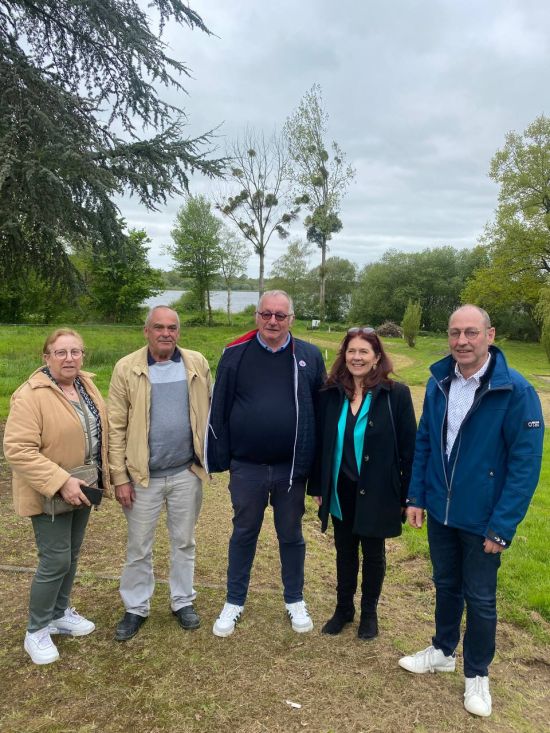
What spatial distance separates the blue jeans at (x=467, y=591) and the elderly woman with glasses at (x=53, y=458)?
189 cm

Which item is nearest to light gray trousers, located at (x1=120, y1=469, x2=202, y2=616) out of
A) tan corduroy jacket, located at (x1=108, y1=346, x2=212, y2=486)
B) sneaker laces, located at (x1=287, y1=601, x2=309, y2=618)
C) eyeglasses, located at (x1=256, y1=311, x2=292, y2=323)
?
tan corduroy jacket, located at (x1=108, y1=346, x2=212, y2=486)

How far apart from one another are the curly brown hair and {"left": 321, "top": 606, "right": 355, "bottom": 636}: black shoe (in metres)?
1.37

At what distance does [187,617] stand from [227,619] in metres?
0.25

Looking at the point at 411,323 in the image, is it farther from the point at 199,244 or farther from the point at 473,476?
the point at 473,476

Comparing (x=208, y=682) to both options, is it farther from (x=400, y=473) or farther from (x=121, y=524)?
(x=121, y=524)

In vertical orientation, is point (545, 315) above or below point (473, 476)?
above

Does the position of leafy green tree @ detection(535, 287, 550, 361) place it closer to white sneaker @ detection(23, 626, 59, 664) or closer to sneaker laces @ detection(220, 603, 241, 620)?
sneaker laces @ detection(220, 603, 241, 620)

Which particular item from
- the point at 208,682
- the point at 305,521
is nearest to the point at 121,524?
the point at 305,521

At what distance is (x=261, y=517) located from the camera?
3148 mm

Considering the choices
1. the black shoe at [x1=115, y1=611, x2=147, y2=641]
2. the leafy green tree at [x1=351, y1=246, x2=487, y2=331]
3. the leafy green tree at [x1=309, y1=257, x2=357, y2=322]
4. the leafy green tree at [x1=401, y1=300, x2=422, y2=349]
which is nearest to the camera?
the black shoe at [x1=115, y1=611, x2=147, y2=641]

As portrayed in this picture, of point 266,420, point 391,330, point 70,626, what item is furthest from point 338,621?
point 391,330

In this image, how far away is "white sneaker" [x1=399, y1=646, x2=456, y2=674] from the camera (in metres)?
2.79

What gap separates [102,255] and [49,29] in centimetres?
321

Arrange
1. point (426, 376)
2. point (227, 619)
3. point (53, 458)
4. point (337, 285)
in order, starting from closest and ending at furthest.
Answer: point (53, 458)
point (227, 619)
point (426, 376)
point (337, 285)
